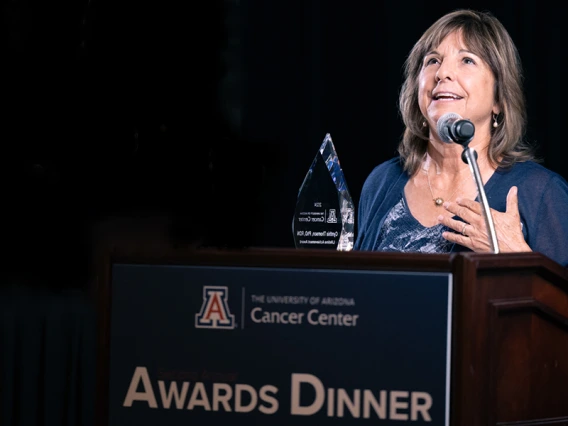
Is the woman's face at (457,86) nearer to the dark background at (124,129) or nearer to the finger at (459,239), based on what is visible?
the finger at (459,239)

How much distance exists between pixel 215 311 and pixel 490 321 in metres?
0.40

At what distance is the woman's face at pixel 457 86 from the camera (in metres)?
1.94

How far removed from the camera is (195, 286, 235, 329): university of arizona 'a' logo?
1.10 metres

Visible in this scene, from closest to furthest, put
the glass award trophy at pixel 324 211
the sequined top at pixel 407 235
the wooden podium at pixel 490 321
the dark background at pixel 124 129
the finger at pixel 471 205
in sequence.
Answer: the wooden podium at pixel 490 321 → the dark background at pixel 124 129 → the finger at pixel 471 205 → the glass award trophy at pixel 324 211 → the sequined top at pixel 407 235

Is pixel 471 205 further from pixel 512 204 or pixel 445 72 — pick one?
pixel 445 72

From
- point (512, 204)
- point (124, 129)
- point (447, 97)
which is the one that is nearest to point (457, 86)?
point (447, 97)

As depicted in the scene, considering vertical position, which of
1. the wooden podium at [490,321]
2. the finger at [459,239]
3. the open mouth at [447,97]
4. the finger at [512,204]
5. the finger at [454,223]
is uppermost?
the open mouth at [447,97]

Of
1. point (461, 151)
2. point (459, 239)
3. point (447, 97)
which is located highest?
point (447, 97)

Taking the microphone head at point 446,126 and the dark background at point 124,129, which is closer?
the dark background at point 124,129

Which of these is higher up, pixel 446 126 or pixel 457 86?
pixel 457 86

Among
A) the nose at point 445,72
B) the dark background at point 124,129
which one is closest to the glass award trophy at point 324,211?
the dark background at point 124,129

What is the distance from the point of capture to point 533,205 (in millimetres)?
1833

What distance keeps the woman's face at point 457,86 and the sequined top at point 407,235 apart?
9.9 inches

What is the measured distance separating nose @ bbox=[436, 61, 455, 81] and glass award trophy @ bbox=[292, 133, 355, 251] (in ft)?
1.40
